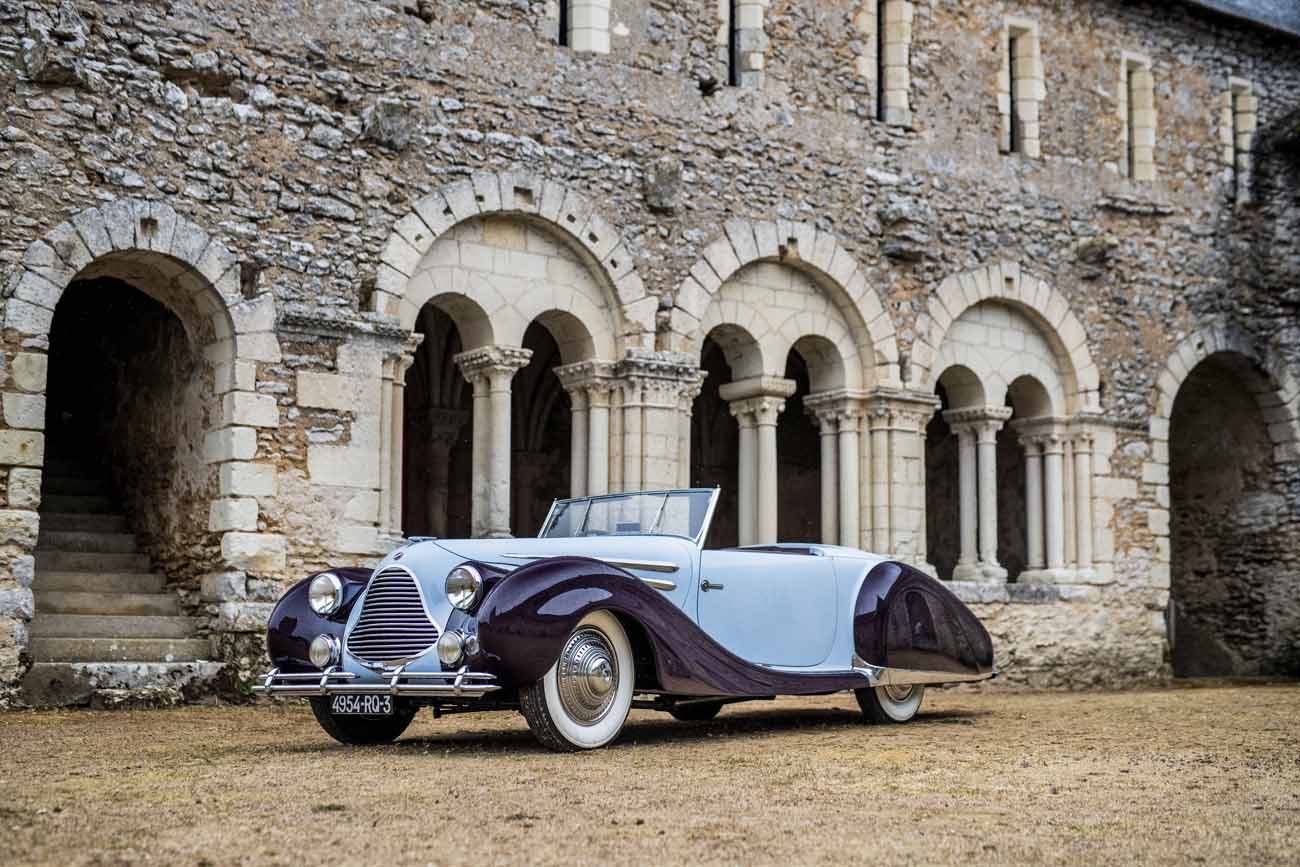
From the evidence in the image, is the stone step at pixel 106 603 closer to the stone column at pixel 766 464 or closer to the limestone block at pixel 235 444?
the limestone block at pixel 235 444

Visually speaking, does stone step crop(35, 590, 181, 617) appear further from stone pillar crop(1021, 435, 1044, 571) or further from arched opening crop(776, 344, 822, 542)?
arched opening crop(776, 344, 822, 542)

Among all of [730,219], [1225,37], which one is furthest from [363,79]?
[1225,37]

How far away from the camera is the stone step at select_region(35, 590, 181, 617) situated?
10.7m

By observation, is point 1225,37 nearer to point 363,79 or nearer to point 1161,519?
point 1161,519

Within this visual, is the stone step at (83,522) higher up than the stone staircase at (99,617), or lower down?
higher up

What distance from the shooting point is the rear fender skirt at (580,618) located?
22.3 feet

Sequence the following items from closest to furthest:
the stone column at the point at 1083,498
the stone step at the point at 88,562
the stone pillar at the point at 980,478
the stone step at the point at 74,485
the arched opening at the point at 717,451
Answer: the stone step at the point at 88,562 → the stone step at the point at 74,485 → the stone pillar at the point at 980,478 → the stone column at the point at 1083,498 → the arched opening at the point at 717,451

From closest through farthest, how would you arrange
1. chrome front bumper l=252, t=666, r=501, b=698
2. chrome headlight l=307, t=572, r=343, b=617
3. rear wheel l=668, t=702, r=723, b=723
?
chrome front bumper l=252, t=666, r=501, b=698, chrome headlight l=307, t=572, r=343, b=617, rear wheel l=668, t=702, r=723, b=723

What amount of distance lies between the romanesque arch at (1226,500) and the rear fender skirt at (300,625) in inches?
426

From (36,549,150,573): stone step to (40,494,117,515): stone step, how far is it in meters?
0.68

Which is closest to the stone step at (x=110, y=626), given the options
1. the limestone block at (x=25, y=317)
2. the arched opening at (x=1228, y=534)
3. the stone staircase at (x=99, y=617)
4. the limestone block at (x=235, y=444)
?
the stone staircase at (x=99, y=617)

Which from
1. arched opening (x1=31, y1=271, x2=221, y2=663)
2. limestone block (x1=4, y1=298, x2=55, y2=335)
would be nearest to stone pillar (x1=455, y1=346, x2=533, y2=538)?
arched opening (x1=31, y1=271, x2=221, y2=663)

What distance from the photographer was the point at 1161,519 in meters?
16.5

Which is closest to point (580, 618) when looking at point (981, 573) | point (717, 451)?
point (981, 573)
